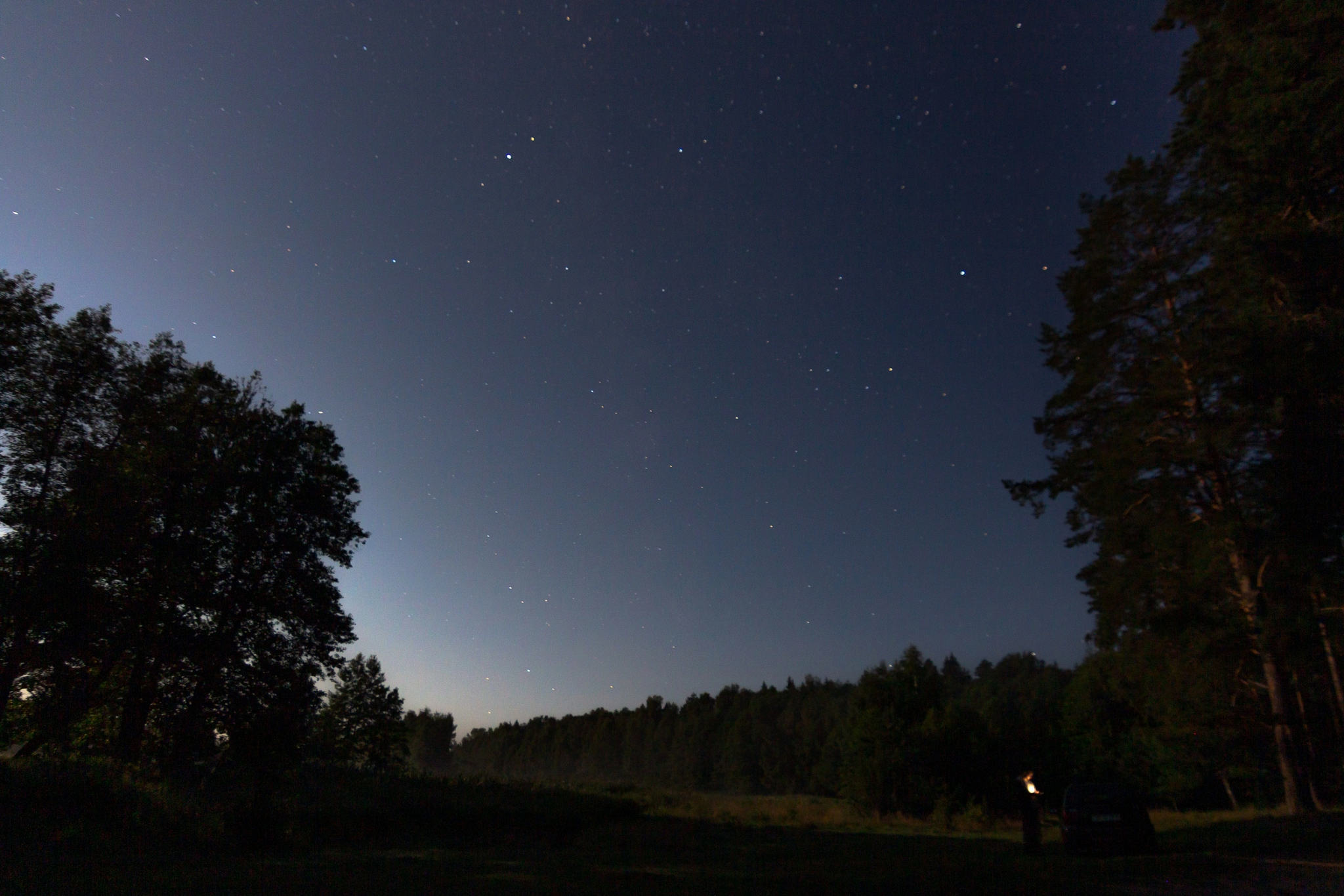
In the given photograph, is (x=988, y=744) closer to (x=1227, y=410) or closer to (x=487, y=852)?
(x=1227, y=410)

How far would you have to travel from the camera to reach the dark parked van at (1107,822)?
1428cm

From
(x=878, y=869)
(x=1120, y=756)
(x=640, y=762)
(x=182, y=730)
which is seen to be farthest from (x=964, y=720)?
(x=640, y=762)

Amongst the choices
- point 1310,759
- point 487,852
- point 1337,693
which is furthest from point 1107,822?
point 1337,693

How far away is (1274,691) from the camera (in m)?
19.2

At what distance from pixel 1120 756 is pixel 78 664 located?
5630 cm

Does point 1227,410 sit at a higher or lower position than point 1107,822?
higher

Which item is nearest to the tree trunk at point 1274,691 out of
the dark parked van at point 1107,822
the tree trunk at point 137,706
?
the dark parked van at point 1107,822

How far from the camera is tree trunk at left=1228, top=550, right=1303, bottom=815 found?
744 inches

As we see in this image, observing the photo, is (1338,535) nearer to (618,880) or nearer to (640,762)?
(618,880)

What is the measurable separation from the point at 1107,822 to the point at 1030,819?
1434 millimetres

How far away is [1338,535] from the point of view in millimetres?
18000

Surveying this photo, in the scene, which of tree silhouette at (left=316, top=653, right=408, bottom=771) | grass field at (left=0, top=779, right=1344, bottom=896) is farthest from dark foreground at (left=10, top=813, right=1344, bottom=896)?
tree silhouette at (left=316, top=653, right=408, bottom=771)

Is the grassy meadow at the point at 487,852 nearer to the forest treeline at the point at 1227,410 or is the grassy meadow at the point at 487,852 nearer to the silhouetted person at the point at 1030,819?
the silhouetted person at the point at 1030,819

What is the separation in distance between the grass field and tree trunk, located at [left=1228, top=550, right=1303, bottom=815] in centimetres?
120
